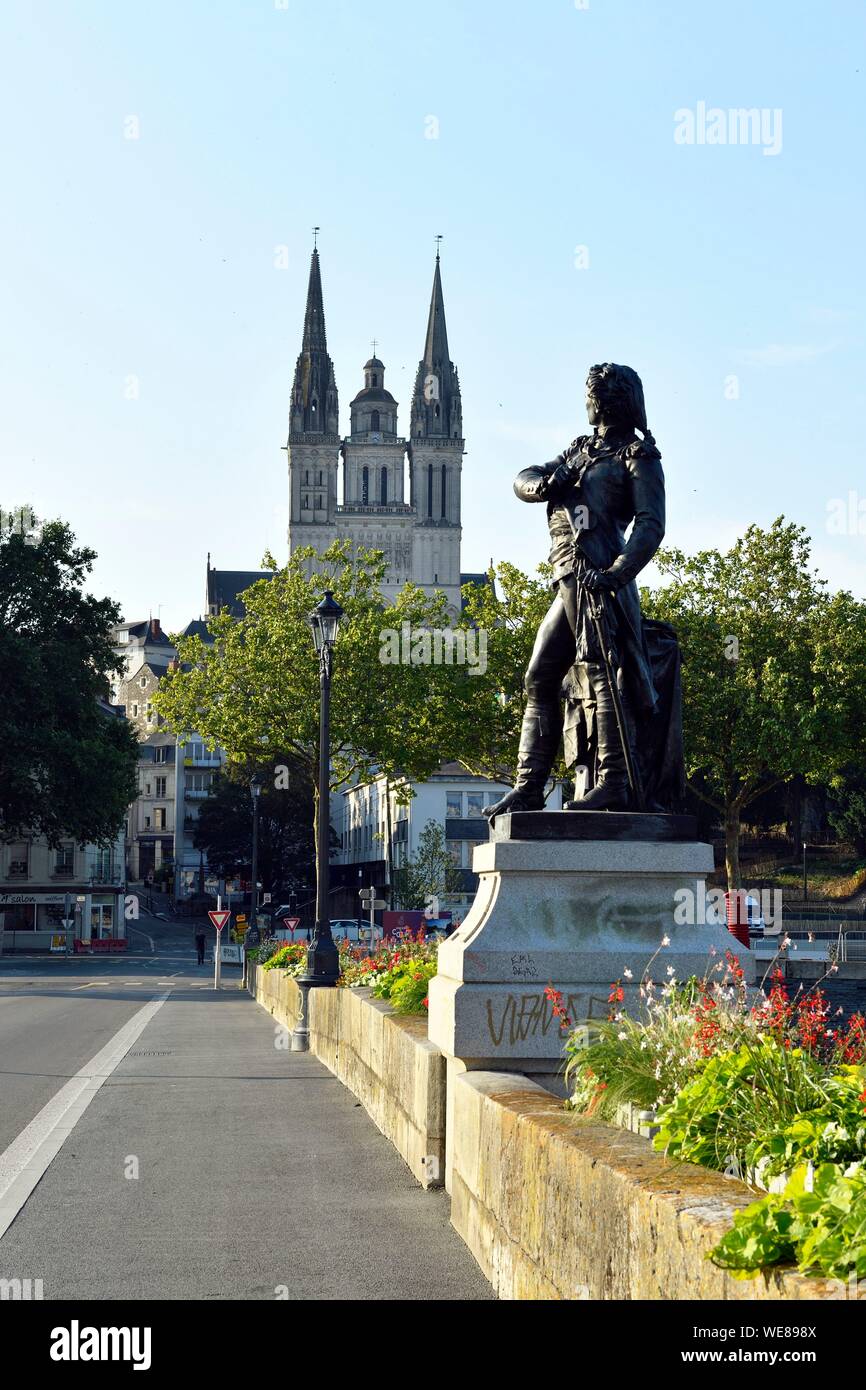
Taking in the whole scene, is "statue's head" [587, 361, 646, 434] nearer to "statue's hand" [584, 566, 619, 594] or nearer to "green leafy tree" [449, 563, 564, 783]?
"statue's hand" [584, 566, 619, 594]

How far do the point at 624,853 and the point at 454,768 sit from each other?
74053 millimetres

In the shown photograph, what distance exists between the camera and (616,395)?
9484 millimetres

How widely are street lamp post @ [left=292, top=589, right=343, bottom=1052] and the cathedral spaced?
15097 centimetres

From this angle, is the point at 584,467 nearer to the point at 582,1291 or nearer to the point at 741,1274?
the point at 582,1291

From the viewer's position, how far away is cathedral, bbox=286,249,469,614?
176 m

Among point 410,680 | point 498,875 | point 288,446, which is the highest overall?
point 288,446

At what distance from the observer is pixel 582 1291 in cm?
448

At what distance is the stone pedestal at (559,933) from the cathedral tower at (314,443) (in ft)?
553

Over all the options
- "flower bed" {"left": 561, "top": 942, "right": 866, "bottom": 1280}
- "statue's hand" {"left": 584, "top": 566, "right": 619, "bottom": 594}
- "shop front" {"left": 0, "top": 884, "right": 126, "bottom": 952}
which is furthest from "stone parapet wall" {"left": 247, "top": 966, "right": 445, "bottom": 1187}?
"shop front" {"left": 0, "top": 884, "right": 126, "bottom": 952}

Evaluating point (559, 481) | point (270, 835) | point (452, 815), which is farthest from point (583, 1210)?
point (270, 835)

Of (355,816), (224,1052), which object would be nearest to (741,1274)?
(224,1052)

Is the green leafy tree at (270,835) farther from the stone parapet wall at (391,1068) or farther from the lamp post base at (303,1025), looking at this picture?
the stone parapet wall at (391,1068)

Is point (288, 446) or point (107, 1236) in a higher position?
point (288, 446)

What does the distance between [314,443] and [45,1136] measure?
6595 inches
